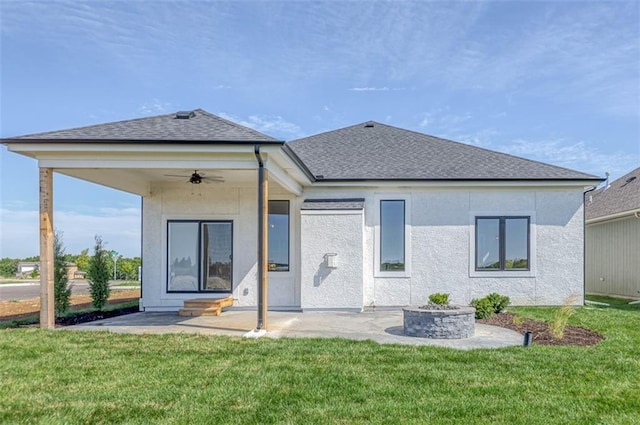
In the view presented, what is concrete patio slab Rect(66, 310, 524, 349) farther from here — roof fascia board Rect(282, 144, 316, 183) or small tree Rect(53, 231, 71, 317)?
roof fascia board Rect(282, 144, 316, 183)

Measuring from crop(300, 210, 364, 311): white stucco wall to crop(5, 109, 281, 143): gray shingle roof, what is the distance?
3932mm

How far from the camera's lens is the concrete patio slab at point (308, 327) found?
8.08 metres

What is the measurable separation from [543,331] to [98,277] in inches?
441

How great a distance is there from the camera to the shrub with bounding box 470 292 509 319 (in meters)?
10.6

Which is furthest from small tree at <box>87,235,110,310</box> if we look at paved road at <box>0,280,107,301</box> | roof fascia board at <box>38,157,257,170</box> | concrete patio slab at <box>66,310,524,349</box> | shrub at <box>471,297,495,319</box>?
shrub at <box>471,297,495,319</box>

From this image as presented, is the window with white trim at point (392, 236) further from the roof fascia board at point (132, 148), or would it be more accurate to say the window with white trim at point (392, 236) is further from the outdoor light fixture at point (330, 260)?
the roof fascia board at point (132, 148)

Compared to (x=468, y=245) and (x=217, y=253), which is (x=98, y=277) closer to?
(x=217, y=253)

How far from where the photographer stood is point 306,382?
18.0ft

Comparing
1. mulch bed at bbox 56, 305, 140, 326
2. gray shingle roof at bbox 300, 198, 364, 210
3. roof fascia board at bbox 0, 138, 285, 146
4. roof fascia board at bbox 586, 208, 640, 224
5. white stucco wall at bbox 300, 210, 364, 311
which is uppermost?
roof fascia board at bbox 0, 138, 285, 146

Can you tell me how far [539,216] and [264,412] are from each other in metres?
10.8

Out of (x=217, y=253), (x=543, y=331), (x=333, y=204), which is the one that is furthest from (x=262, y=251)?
(x=543, y=331)

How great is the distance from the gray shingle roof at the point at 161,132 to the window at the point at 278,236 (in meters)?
3.57

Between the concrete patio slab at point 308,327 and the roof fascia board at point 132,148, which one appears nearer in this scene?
the concrete patio slab at point 308,327

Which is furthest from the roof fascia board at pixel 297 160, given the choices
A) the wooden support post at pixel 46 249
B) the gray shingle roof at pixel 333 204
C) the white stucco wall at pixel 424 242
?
the wooden support post at pixel 46 249
